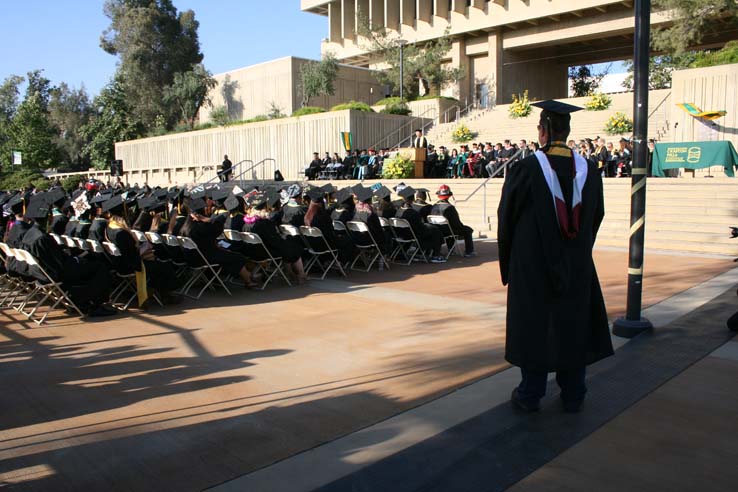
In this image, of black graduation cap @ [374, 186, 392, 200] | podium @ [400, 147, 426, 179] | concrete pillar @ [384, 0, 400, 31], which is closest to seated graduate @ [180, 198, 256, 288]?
black graduation cap @ [374, 186, 392, 200]

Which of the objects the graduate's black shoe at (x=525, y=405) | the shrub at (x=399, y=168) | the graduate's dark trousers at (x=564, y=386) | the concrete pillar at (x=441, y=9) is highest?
the concrete pillar at (x=441, y=9)

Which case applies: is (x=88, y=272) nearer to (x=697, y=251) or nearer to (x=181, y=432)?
(x=181, y=432)

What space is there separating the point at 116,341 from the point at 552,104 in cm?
495

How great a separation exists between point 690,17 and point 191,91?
32.1m

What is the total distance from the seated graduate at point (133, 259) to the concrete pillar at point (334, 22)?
42424 mm

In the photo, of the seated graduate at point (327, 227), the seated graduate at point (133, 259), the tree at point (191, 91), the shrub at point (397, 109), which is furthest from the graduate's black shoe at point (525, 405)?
the tree at point (191, 91)

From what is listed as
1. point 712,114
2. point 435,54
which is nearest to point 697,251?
point 712,114

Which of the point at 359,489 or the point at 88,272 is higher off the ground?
the point at 88,272

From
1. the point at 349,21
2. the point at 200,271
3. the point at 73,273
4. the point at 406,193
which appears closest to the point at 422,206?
the point at 406,193

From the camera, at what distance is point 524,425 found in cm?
385

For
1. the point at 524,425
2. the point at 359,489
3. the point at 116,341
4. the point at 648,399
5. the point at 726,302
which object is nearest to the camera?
the point at 359,489

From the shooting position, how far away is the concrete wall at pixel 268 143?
28.4 meters

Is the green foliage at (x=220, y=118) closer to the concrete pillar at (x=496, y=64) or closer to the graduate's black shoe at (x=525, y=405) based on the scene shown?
the concrete pillar at (x=496, y=64)

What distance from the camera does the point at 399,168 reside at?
72.4 feet
